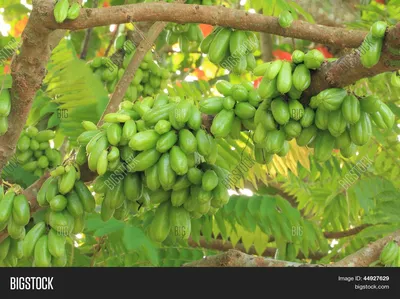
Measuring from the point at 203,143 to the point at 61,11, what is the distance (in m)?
0.72

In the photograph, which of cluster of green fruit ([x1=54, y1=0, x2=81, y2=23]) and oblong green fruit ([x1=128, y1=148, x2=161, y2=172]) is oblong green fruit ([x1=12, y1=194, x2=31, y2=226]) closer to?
oblong green fruit ([x1=128, y1=148, x2=161, y2=172])

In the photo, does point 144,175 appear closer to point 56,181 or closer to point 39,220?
point 56,181

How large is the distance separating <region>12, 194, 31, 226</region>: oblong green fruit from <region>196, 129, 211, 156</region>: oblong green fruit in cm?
76

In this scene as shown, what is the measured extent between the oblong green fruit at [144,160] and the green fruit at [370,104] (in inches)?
30.7

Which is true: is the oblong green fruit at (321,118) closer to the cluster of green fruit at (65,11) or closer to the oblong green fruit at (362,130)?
the oblong green fruit at (362,130)

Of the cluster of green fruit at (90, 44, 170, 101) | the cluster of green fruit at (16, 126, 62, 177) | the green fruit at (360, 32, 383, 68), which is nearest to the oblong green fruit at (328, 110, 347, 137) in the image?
the green fruit at (360, 32, 383, 68)

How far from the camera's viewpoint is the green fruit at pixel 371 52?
204 cm

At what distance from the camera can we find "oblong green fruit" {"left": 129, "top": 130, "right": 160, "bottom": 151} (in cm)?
232

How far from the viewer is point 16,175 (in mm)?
3693

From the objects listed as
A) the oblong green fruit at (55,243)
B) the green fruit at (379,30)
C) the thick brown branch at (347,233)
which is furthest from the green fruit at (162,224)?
the thick brown branch at (347,233)

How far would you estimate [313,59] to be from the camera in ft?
7.34
